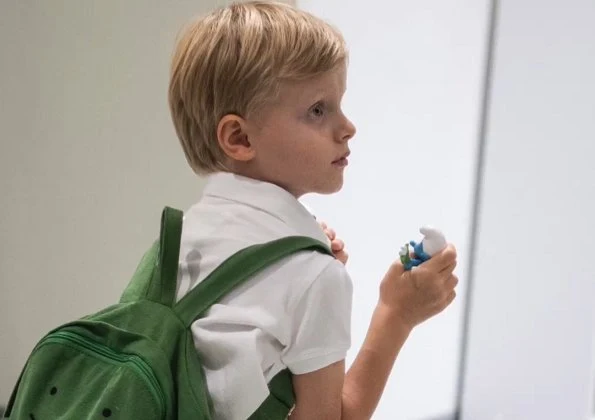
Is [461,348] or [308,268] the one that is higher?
[308,268]

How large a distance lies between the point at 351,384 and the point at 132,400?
0.19 meters

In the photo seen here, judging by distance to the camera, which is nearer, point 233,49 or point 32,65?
point 233,49

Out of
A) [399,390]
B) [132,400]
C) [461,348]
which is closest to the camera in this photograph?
[132,400]

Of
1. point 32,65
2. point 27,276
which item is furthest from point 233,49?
point 27,276

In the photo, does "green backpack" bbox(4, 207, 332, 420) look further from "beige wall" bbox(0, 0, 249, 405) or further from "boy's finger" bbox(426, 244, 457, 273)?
"beige wall" bbox(0, 0, 249, 405)

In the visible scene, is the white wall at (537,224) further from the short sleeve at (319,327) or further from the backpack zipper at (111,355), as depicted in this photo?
the backpack zipper at (111,355)

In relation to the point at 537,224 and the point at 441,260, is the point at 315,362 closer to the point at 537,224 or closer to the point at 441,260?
the point at 441,260

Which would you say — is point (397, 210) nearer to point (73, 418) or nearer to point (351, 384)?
point (351, 384)

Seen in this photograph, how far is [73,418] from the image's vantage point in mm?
531

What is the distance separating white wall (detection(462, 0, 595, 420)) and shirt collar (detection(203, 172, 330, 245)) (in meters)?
0.69

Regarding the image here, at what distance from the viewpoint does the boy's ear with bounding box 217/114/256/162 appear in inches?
23.5

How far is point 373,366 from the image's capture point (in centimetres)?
62

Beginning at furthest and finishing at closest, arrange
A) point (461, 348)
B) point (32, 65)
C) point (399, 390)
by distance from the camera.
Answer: point (461, 348), point (399, 390), point (32, 65)

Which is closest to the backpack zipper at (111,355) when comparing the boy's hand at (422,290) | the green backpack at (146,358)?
the green backpack at (146,358)
